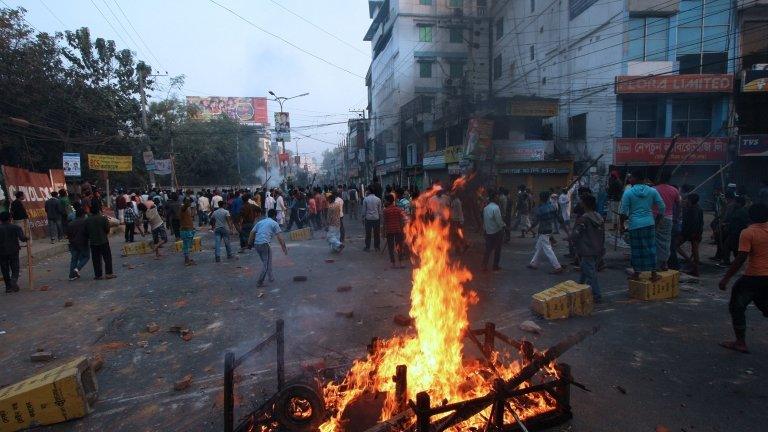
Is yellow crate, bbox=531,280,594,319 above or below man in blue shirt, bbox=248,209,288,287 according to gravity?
below

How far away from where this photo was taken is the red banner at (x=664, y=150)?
19.8 metres

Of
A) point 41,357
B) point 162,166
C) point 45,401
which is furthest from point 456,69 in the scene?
point 45,401

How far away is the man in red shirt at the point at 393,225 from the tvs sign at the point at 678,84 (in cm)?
1517

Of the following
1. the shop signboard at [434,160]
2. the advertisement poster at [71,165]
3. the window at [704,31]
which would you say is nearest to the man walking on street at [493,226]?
the window at [704,31]

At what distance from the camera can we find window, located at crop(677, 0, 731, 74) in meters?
19.7

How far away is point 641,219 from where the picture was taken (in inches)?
283

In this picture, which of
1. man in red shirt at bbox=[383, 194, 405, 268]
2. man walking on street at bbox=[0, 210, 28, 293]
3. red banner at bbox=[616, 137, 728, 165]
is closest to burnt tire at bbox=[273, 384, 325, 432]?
man in red shirt at bbox=[383, 194, 405, 268]

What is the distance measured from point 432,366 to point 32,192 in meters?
18.3

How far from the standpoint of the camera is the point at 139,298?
8.20 metres

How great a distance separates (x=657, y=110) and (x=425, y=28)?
25795 millimetres

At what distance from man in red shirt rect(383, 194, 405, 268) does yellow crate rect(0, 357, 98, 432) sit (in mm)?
7014

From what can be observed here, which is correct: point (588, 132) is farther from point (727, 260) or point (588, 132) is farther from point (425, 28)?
point (425, 28)

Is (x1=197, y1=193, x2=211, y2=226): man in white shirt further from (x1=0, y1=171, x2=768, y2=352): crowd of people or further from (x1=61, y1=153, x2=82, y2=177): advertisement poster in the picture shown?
(x1=61, y1=153, x2=82, y2=177): advertisement poster

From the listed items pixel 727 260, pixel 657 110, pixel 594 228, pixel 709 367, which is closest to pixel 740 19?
pixel 657 110
